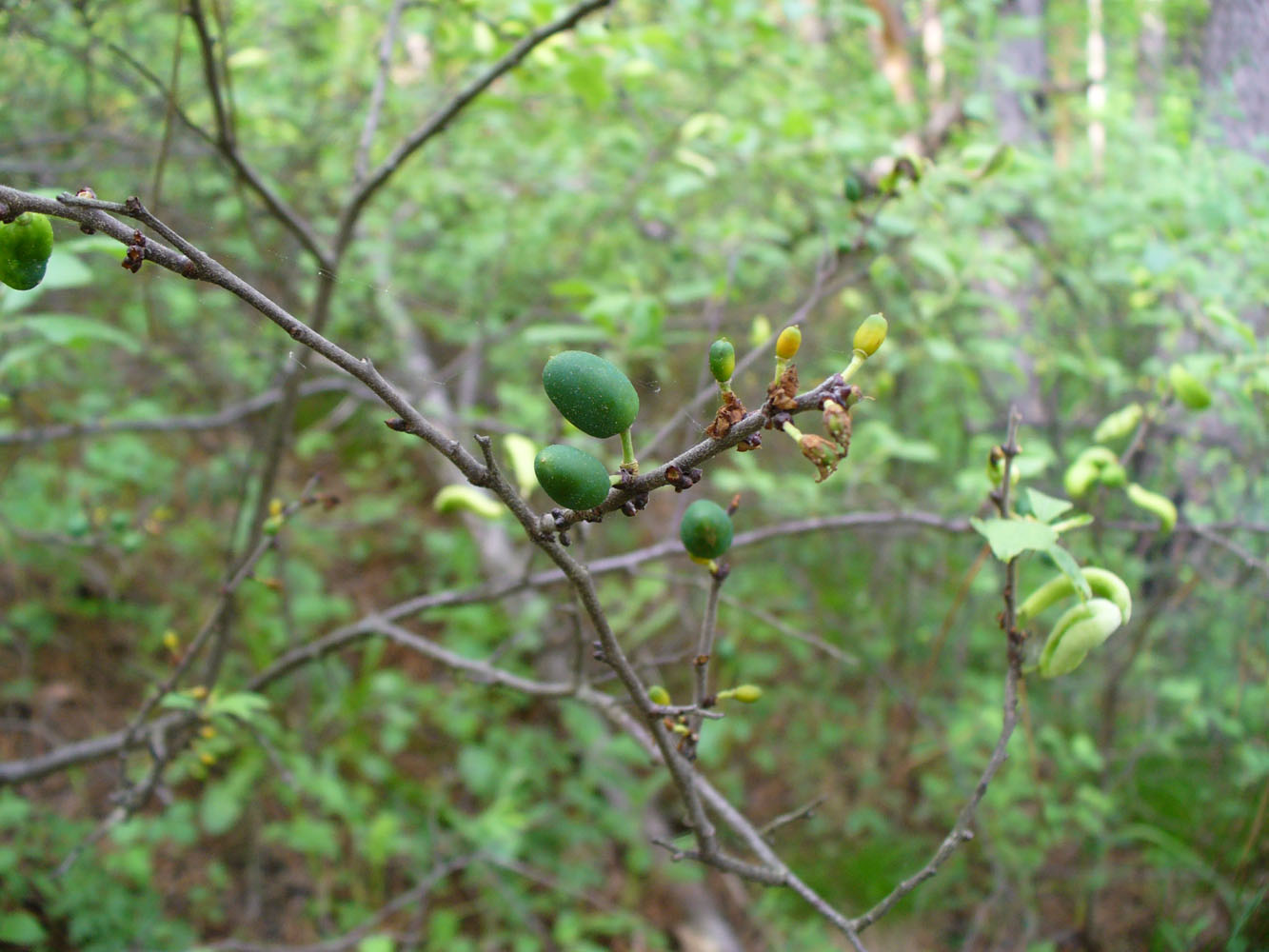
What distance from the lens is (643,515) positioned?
4.06 meters

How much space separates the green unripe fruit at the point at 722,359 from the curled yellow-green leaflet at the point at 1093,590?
1.61 ft

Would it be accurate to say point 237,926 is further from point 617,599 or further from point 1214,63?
point 1214,63

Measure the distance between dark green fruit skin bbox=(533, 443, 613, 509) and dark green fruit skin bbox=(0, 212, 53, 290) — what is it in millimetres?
381

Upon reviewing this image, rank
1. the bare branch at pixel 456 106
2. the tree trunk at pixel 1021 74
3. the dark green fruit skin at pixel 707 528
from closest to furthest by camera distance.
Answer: the dark green fruit skin at pixel 707 528 < the bare branch at pixel 456 106 < the tree trunk at pixel 1021 74

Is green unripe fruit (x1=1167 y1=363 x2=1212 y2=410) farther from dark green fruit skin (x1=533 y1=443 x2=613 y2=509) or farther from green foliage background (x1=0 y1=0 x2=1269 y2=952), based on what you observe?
dark green fruit skin (x1=533 y1=443 x2=613 y2=509)

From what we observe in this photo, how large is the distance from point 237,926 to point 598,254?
9.59ft

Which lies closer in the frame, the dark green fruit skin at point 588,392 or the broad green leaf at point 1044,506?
the dark green fruit skin at point 588,392

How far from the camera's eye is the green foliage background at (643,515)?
2.31m

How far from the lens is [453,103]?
1.55m

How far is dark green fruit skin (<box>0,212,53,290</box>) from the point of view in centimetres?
57

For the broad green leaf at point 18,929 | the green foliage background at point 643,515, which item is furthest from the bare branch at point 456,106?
the broad green leaf at point 18,929

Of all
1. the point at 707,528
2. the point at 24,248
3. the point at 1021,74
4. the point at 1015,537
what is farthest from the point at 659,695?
the point at 1021,74

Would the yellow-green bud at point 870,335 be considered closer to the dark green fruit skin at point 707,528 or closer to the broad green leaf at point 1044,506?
the dark green fruit skin at point 707,528

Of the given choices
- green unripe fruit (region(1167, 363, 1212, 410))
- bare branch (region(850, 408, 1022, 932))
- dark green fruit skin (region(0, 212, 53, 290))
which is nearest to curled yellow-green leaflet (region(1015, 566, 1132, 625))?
bare branch (region(850, 408, 1022, 932))
